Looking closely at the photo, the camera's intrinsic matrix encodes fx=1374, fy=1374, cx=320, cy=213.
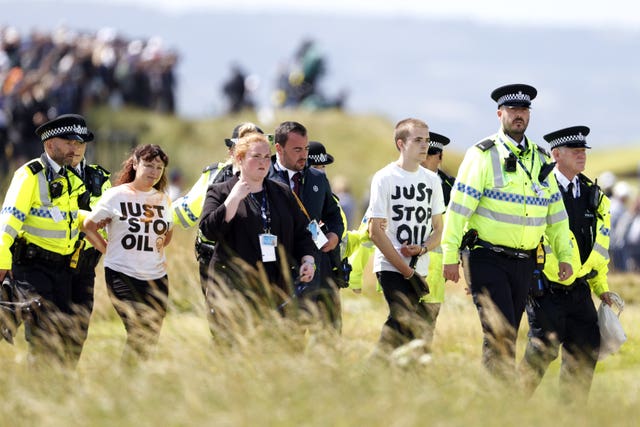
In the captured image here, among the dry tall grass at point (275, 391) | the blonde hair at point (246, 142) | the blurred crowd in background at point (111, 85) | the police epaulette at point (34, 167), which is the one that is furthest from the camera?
the blurred crowd in background at point (111, 85)

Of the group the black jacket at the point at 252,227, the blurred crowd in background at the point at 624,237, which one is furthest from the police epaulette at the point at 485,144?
the blurred crowd in background at the point at 624,237

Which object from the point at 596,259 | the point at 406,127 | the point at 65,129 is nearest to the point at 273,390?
the point at 406,127

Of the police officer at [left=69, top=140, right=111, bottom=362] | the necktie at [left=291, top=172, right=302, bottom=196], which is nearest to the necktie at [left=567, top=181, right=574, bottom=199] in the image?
the necktie at [left=291, top=172, right=302, bottom=196]

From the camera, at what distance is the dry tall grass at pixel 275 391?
645 centimetres

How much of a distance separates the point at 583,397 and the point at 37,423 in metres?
3.06

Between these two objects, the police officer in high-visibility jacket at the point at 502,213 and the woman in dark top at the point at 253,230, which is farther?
the police officer in high-visibility jacket at the point at 502,213

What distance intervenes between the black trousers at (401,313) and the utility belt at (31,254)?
7.52ft

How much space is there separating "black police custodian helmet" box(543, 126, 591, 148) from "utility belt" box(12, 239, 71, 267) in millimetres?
3608

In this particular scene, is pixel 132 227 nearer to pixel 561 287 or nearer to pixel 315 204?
pixel 315 204

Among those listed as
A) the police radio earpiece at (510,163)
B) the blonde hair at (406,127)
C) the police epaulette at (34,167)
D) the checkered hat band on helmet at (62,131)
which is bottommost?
the police radio earpiece at (510,163)

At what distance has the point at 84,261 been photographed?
9773 mm

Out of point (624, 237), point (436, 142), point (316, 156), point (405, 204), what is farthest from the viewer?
point (624, 237)

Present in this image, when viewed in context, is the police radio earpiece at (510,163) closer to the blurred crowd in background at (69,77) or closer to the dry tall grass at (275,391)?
the dry tall grass at (275,391)

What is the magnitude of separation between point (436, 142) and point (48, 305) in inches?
128
